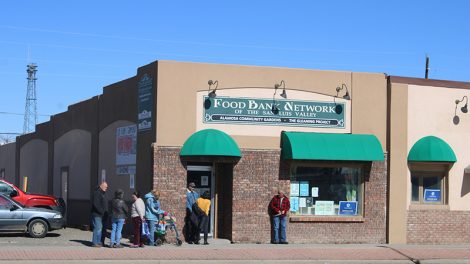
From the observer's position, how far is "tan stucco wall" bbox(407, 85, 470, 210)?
23.3 meters

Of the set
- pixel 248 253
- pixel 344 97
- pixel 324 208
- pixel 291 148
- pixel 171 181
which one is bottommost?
pixel 248 253

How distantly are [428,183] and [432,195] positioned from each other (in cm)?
41

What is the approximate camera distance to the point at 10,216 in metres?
21.7

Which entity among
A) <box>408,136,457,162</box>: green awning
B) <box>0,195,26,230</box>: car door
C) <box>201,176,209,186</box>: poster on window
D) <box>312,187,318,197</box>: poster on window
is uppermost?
<box>408,136,457,162</box>: green awning

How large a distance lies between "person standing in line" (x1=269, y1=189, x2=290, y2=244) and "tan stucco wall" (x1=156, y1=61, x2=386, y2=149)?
1.60 metres

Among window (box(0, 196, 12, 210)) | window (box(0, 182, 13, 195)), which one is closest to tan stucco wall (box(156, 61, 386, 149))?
window (box(0, 196, 12, 210))

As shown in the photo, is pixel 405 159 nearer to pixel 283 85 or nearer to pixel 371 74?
pixel 371 74

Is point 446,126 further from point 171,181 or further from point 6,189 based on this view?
point 6,189

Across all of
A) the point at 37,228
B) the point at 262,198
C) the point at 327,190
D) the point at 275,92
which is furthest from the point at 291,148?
the point at 37,228

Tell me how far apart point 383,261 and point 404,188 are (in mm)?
4562

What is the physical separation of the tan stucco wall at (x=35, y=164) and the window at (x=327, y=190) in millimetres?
15765

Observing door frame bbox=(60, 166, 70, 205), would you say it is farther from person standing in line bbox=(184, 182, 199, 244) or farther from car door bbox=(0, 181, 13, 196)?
person standing in line bbox=(184, 182, 199, 244)

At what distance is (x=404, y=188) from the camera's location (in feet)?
75.5

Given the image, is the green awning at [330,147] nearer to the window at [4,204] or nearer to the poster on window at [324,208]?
the poster on window at [324,208]
